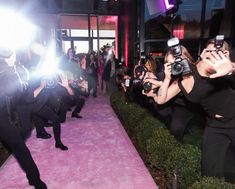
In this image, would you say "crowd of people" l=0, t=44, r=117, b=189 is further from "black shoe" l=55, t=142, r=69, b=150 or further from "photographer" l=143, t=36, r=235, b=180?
"photographer" l=143, t=36, r=235, b=180

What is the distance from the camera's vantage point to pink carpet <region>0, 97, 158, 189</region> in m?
4.04

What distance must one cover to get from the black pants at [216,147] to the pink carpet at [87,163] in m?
1.37

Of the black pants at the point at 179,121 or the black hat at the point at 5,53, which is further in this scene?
the black pants at the point at 179,121

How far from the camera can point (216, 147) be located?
2709 mm

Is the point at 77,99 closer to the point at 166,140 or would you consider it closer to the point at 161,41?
the point at 166,140

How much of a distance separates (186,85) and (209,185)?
0.97 m

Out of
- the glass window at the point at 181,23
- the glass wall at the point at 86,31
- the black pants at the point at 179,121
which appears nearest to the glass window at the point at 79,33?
the glass wall at the point at 86,31

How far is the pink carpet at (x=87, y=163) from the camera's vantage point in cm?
404

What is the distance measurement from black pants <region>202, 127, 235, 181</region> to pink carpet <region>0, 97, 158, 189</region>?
137 cm

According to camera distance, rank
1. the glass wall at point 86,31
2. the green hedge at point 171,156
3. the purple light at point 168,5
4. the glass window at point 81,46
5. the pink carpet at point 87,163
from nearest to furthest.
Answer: the green hedge at point 171,156, the pink carpet at point 87,163, the purple light at point 168,5, the glass wall at point 86,31, the glass window at point 81,46

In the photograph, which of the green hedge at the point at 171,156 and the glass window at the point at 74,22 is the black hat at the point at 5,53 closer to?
the green hedge at the point at 171,156

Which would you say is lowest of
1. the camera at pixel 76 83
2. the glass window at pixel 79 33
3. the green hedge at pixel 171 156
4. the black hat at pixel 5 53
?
the green hedge at pixel 171 156

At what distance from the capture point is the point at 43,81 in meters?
4.65

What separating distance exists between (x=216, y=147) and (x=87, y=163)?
2.62 m
